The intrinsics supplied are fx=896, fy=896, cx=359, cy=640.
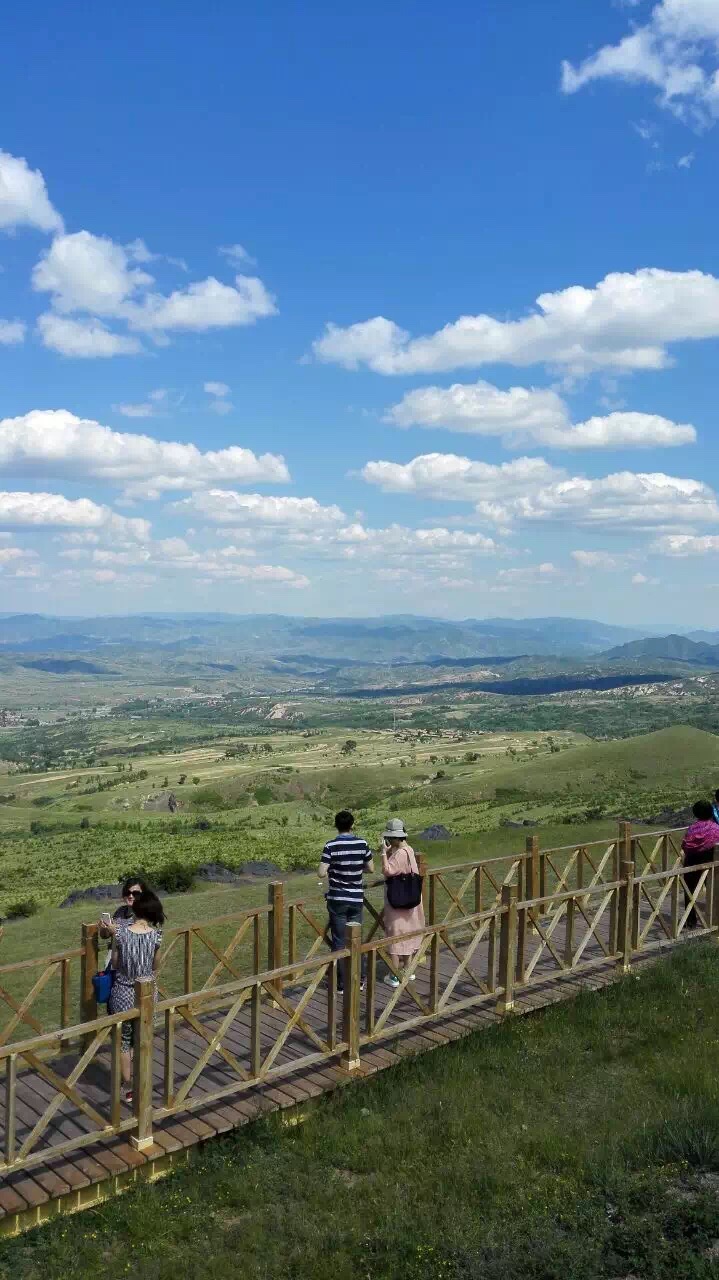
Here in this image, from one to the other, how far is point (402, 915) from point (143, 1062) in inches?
161

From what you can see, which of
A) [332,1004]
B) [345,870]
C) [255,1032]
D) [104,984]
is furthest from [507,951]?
[104,984]

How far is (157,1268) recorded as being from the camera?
6.45 metres

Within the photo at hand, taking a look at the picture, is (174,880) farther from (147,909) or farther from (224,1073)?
(147,909)

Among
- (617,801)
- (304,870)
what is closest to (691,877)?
(304,870)

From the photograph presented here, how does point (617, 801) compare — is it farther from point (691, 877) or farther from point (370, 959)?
point (370, 959)

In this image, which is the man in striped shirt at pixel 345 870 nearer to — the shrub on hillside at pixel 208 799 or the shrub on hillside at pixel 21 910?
the shrub on hillside at pixel 21 910

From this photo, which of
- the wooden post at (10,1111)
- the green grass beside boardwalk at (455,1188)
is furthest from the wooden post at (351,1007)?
the wooden post at (10,1111)

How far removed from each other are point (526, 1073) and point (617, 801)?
36644mm

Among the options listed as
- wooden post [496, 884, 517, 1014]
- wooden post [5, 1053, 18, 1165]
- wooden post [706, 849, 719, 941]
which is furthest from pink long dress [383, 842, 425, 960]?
wooden post [706, 849, 719, 941]

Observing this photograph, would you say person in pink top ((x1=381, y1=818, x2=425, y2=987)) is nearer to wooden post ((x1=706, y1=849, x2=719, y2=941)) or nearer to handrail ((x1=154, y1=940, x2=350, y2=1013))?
handrail ((x1=154, y1=940, x2=350, y2=1013))

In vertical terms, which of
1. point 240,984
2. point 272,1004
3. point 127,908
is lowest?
point 272,1004

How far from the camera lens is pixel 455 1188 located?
7.11 metres

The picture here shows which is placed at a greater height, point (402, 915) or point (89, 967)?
point (402, 915)

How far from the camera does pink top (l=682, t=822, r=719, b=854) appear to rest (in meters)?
13.6
